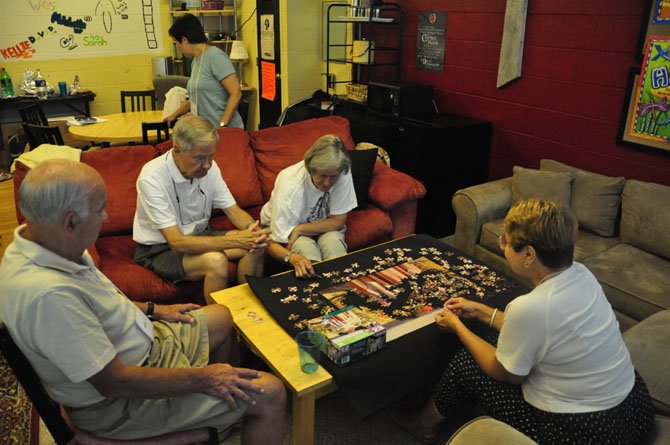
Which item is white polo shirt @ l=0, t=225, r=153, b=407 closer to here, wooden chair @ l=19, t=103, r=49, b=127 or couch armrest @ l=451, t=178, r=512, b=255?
couch armrest @ l=451, t=178, r=512, b=255

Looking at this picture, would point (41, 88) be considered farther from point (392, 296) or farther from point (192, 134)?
point (392, 296)

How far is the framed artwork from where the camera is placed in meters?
2.94

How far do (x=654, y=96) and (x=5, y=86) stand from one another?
19.7 feet

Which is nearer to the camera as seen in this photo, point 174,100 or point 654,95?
point 654,95

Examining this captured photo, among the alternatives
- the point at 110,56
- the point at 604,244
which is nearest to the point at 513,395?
the point at 604,244

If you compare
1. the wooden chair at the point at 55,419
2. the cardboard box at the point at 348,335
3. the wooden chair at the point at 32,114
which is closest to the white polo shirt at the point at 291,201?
the cardboard box at the point at 348,335

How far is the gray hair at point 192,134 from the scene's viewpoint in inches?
93.5

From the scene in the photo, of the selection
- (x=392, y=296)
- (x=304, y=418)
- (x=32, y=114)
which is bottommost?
(x=304, y=418)

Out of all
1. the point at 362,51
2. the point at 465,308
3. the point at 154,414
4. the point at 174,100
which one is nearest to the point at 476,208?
the point at 465,308

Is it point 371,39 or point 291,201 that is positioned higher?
point 371,39

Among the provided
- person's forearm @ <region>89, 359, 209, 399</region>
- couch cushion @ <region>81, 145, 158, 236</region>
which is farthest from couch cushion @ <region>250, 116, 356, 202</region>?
person's forearm @ <region>89, 359, 209, 399</region>

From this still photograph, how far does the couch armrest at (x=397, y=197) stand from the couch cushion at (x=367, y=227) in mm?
64

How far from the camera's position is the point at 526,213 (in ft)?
5.25

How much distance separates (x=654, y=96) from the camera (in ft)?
10.1
